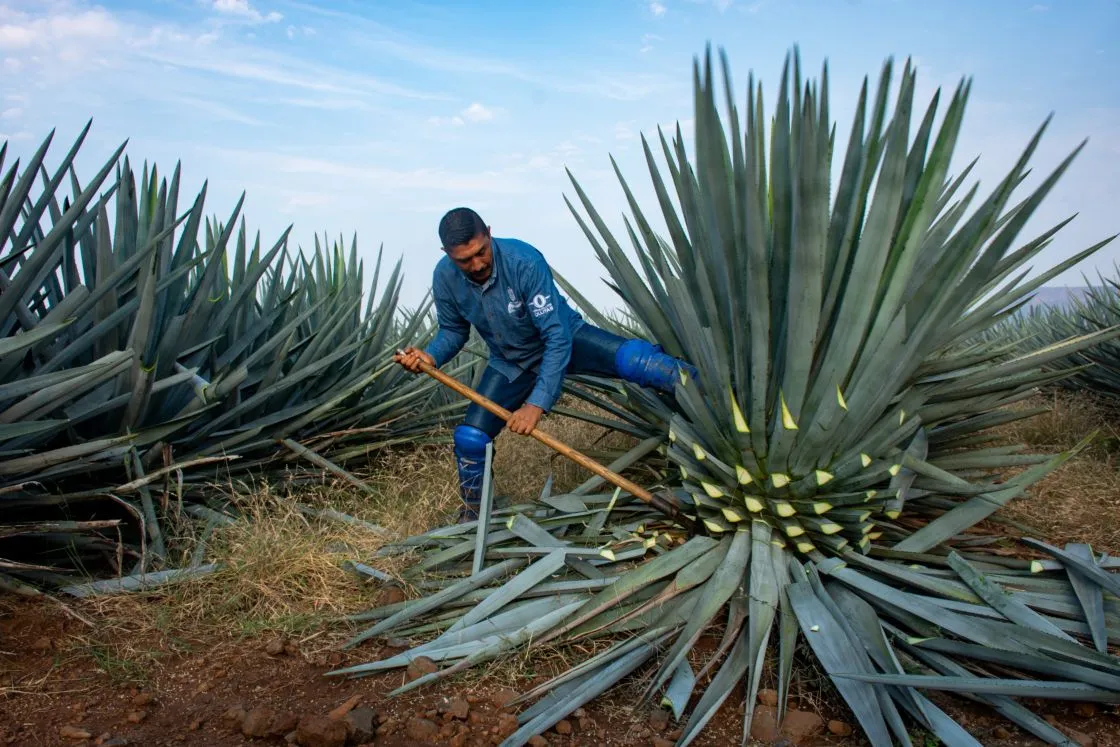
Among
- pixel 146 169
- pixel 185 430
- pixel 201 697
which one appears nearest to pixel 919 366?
pixel 201 697

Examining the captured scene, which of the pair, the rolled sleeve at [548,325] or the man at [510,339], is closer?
the man at [510,339]

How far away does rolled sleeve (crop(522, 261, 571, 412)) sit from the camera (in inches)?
148

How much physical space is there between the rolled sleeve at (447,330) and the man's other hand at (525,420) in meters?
0.77

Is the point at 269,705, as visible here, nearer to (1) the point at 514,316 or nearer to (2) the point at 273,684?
(2) the point at 273,684

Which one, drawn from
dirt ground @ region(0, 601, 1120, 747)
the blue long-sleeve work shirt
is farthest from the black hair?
dirt ground @ region(0, 601, 1120, 747)

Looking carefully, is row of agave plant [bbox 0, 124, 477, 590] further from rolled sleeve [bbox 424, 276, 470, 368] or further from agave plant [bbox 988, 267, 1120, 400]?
agave plant [bbox 988, 267, 1120, 400]

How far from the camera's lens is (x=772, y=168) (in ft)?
9.60

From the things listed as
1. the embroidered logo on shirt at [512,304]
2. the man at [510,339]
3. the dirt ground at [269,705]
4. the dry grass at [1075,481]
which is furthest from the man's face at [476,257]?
the dry grass at [1075,481]

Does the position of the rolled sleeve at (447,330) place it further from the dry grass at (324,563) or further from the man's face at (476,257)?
the dry grass at (324,563)

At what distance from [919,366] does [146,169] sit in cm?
354

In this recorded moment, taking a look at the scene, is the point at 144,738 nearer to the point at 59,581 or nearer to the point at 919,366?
the point at 59,581

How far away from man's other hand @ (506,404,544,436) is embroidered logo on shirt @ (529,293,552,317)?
43 cm

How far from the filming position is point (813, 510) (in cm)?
292

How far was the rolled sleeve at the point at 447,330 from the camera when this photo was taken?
420 centimetres
